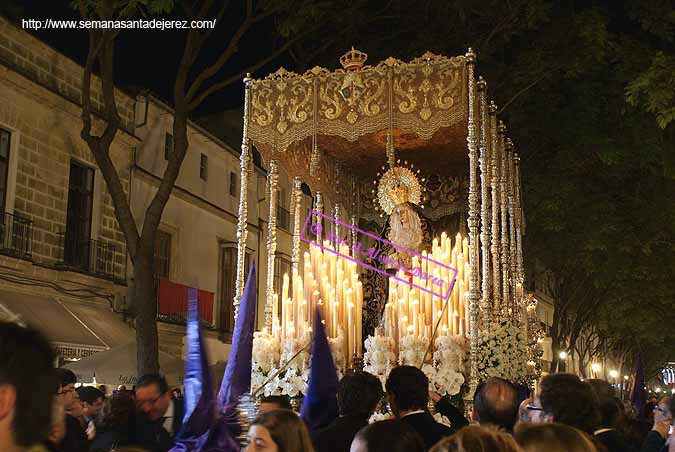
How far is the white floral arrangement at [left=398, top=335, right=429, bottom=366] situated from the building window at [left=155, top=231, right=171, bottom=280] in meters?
13.0

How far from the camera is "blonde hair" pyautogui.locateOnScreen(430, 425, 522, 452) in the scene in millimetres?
2667

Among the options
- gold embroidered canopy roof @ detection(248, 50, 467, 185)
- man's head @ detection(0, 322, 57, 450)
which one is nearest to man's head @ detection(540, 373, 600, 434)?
man's head @ detection(0, 322, 57, 450)

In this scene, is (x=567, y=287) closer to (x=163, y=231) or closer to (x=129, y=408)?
(x=163, y=231)

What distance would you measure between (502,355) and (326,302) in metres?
2.58

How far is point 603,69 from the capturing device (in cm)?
1334

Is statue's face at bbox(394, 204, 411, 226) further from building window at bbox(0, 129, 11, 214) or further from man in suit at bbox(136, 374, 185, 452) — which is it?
building window at bbox(0, 129, 11, 214)

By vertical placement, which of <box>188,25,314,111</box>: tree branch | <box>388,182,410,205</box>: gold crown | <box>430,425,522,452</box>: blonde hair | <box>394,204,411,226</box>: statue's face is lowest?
<box>430,425,522,452</box>: blonde hair

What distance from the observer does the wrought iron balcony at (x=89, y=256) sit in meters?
18.1

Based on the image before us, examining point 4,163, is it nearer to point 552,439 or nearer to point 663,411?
point 663,411

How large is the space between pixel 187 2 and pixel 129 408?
1044cm

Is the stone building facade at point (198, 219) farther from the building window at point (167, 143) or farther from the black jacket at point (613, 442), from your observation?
the black jacket at point (613, 442)

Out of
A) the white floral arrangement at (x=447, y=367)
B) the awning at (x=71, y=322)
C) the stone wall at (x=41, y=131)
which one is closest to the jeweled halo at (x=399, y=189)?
the white floral arrangement at (x=447, y=367)

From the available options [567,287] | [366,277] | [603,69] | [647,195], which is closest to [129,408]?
[366,277]

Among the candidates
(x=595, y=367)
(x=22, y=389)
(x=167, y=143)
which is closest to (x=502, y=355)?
(x=22, y=389)
